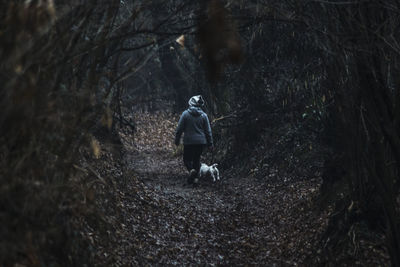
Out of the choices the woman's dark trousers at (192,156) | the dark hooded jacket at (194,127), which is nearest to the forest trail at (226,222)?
the woman's dark trousers at (192,156)

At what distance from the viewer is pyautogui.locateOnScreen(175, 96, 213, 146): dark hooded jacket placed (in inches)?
593

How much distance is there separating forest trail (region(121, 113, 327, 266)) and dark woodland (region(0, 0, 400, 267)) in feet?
0.15

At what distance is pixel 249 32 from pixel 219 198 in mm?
5105

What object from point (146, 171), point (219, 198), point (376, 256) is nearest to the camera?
point (376, 256)

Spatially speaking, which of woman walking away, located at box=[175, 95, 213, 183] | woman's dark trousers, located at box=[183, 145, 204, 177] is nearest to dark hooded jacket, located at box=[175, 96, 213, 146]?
woman walking away, located at box=[175, 95, 213, 183]

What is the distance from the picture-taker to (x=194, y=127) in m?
15.1

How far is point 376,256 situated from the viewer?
Answer: 7000 millimetres

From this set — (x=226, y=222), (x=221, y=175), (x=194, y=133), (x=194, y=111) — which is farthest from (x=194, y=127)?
(x=226, y=222)

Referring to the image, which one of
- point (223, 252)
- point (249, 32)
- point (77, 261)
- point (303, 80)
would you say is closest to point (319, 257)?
point (223, 252)

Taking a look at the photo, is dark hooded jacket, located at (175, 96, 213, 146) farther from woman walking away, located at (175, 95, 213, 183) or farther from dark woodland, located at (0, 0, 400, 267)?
dark woodland, located at (0, 0, 400, 267)

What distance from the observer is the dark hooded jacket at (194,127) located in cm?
1505

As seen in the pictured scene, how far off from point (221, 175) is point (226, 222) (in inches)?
228

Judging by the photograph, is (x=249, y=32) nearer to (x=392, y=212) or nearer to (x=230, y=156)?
(x=230, y=156)

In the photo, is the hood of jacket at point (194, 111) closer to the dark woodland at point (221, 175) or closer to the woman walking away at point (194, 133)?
the woman walking away at point (194, 133)
